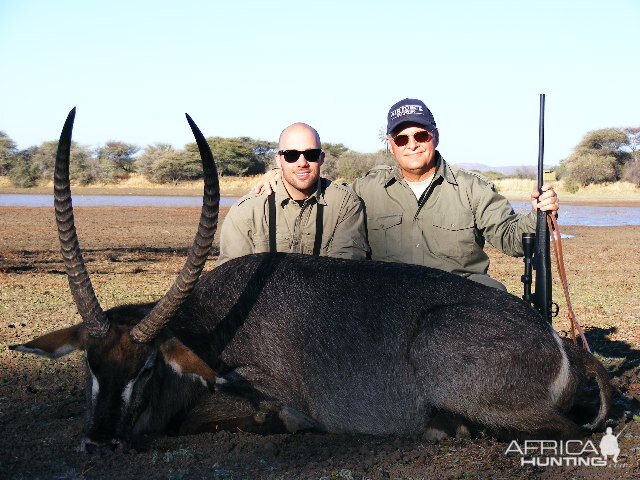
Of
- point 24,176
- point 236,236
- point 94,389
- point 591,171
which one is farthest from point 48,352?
point 591,171

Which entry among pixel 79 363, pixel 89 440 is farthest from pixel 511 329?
pixel 79 363

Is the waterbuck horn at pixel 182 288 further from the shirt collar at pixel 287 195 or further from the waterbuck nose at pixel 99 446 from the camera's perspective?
the shirt collar at pixel 287 195

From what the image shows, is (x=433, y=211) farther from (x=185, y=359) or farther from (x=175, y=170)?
(x=175, y=170)

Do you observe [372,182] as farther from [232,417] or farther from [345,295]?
[232,417]

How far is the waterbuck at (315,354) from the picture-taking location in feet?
14.0

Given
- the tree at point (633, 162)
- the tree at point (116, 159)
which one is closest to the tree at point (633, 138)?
the tree at point (633, 162)

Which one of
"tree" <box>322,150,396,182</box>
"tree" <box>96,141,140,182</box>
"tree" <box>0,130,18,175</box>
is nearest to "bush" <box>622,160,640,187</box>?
"tree" <box>322,150,396,182</box>

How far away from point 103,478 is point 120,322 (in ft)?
3.17

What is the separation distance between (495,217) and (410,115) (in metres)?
1.26

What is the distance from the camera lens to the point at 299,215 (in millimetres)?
6719

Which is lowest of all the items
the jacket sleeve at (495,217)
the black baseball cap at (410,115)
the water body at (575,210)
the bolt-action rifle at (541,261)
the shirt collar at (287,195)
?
the water body at (575,210)

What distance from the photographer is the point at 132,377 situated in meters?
4.24

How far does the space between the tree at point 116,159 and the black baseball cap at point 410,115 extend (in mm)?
51523

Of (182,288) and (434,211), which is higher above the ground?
(434,211)
